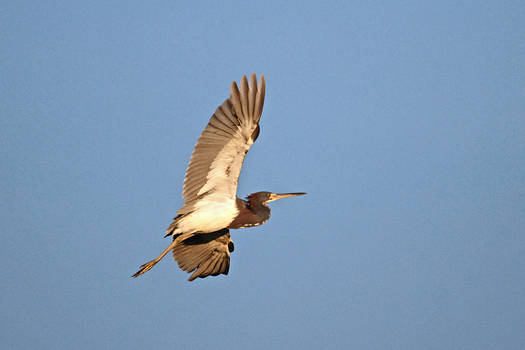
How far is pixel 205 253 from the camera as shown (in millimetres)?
12430

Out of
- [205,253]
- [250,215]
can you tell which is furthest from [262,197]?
[205,253]

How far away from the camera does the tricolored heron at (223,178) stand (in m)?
10.5

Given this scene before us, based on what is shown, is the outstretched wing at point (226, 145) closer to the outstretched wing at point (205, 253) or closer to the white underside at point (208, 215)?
the white underside at point (208, 215)

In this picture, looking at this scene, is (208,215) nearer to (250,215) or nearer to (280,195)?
(250,215)

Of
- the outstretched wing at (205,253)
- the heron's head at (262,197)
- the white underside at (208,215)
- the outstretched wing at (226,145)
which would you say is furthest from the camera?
the outstretched wing at (205,253)

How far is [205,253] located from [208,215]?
1.53 meters

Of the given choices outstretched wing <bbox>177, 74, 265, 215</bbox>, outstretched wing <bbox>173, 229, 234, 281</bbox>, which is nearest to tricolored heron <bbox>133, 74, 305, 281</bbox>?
outstretched wing <bbox>177, 74, 265, 215</bbox>

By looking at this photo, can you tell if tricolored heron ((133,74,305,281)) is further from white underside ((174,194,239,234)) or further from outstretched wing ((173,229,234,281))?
outstretched wing ((173,229,234,281))

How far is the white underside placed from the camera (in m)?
11.1

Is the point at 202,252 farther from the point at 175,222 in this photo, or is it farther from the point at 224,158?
the point at 224,158

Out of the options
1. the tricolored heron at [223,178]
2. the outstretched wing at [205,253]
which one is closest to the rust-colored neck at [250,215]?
the tricolored heron at [223,178]

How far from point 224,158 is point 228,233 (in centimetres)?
206

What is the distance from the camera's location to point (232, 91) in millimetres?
10422

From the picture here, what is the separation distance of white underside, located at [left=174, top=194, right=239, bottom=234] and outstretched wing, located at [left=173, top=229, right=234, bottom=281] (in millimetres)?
837
